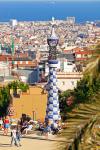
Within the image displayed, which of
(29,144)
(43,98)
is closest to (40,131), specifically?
(29,144)

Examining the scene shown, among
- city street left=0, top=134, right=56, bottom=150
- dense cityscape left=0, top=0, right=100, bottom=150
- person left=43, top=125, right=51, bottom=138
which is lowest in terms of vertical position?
city street left=0, top=134, right=56, bottom=150

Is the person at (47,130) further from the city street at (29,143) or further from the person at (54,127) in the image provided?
the city street at (29,143)

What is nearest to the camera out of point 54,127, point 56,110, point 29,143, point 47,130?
point 29,143

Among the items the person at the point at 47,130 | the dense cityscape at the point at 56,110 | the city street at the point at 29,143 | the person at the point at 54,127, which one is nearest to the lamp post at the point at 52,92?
the dense cityscape at the point at 56,110

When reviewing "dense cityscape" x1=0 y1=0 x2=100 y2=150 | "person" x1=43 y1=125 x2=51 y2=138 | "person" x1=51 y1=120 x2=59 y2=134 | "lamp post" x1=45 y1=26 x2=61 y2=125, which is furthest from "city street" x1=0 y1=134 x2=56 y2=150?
"lamp post" x1=45 y1=26 x2=61 y2=125

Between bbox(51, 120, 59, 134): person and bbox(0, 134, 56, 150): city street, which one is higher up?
bbox(51, 120, 59, 134): person

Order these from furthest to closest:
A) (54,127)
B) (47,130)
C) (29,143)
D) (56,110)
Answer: (56,110), (54,127), (47,130), (29,143)

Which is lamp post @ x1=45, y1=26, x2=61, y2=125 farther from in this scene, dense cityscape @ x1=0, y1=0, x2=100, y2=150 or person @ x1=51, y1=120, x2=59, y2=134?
person @ x1=51, y1=120, x2=59, y2=134

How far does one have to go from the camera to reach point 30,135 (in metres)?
17.9

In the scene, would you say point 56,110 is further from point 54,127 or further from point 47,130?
point 47,130

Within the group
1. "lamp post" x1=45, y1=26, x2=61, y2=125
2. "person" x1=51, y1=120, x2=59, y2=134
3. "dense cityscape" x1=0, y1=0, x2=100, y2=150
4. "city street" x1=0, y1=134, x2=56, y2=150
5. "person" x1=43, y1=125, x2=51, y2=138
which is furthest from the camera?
"lamp post" x1=45, y1=26, x2=61, y2=125

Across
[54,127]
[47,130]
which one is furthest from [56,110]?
[47,130]

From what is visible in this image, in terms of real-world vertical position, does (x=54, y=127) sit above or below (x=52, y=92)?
below

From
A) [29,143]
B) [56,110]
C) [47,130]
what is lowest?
[29,143]
